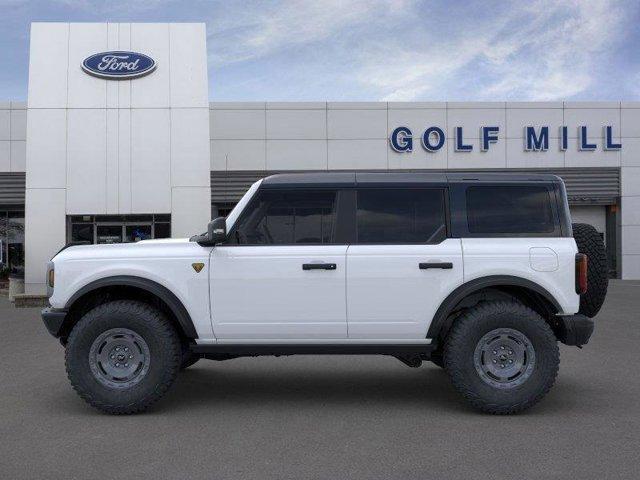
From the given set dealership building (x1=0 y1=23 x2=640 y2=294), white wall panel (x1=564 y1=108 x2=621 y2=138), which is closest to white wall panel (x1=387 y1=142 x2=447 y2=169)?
dealership building (x1=0 y1=23 x2=640 y2=294)

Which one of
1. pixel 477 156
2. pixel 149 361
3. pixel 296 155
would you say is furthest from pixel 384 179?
pixel 477 156

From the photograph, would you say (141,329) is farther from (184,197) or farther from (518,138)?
(518,138)

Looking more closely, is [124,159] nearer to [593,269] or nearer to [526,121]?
[526,121]

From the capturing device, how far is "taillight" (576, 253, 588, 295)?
19.6 ft

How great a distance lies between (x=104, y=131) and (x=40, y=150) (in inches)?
79.3

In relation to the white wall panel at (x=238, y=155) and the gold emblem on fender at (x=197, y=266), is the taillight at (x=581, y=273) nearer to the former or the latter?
the gold emblem on fender at (x=197, y=266)

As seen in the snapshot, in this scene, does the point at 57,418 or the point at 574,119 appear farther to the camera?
the point at 574,119

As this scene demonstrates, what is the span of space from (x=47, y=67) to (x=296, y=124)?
30.9ft

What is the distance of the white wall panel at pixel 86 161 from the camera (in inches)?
858

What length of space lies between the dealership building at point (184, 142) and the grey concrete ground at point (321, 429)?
14.3m

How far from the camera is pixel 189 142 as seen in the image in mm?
21906

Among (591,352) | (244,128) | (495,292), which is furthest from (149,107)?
(495,292)

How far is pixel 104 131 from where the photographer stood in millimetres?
21828

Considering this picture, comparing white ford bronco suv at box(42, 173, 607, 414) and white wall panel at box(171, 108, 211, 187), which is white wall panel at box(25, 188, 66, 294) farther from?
white ford bronco suv at box(42, 173, 607, 414)
